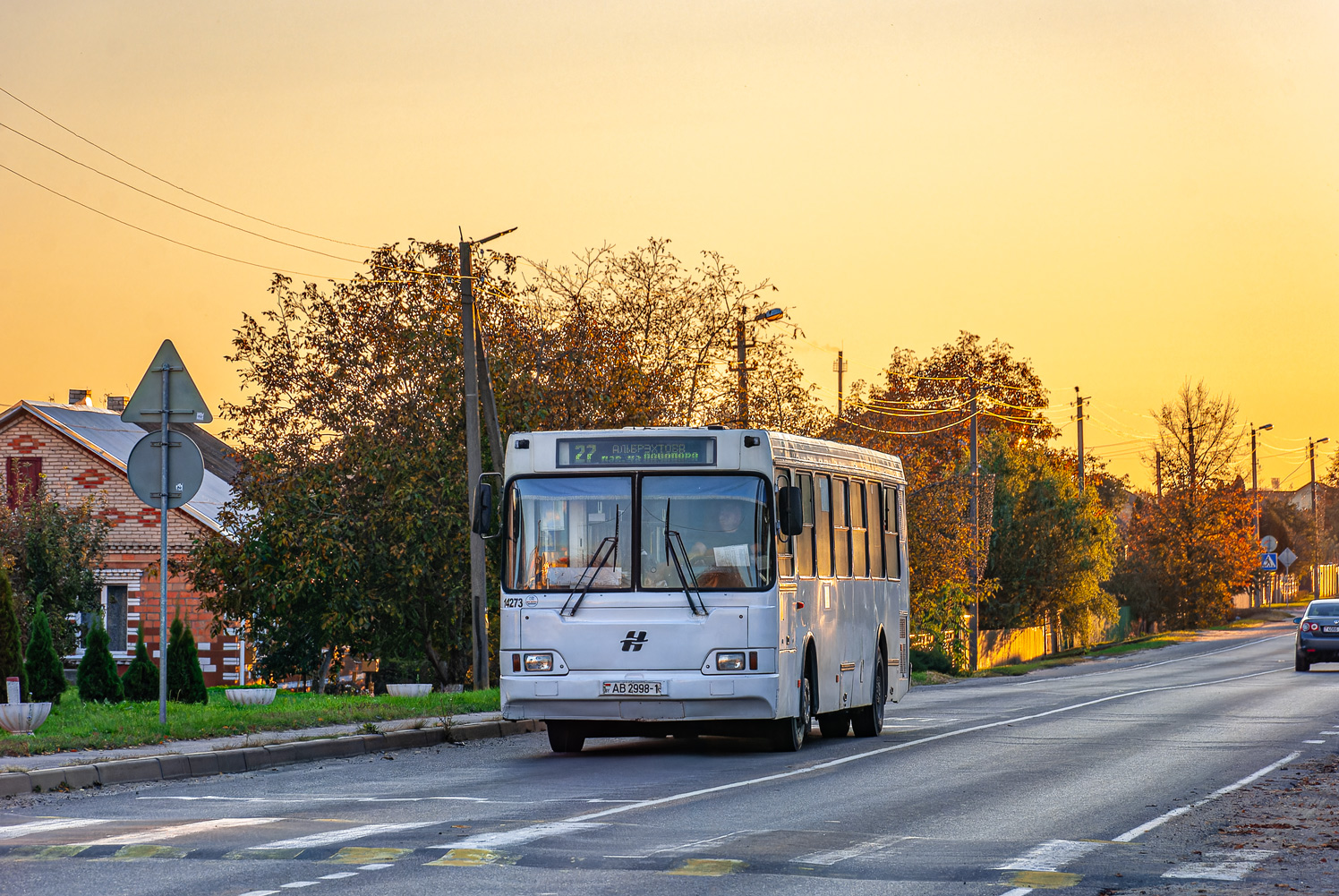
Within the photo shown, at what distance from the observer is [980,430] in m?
64.9

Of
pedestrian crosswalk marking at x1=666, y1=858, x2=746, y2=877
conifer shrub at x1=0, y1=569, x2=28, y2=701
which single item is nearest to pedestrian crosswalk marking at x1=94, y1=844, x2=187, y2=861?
pedestrian crosswalk marking at x1=666, y1=858, x2=746, y2=877

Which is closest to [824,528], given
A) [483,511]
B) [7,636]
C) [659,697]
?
[659,697]

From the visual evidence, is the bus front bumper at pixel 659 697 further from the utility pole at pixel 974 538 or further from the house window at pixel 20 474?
the utility pole at pixel 974 538

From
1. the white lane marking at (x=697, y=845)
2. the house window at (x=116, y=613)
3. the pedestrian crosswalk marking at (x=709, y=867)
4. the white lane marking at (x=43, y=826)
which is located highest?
the house window at (x=116, y=613)

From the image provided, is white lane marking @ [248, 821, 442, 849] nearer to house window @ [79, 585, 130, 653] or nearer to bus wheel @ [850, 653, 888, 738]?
bus wheel @ [850, 653, 888, 738]

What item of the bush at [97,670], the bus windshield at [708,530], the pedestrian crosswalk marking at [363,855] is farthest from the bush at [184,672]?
the pedestrian crosswalk marking at [363,855]

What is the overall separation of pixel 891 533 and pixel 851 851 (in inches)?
447

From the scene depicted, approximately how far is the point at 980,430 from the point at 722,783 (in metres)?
52.7

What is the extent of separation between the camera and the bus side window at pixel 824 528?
17453mm

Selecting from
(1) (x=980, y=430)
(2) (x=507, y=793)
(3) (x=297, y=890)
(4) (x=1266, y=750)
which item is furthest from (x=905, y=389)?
(3) (x=297, y=890)

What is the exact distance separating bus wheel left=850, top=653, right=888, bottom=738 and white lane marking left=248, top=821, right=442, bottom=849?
924 centimetres

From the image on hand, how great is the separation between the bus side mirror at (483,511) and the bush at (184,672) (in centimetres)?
1088

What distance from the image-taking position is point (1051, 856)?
9.59m

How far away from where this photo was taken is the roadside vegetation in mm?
14977
